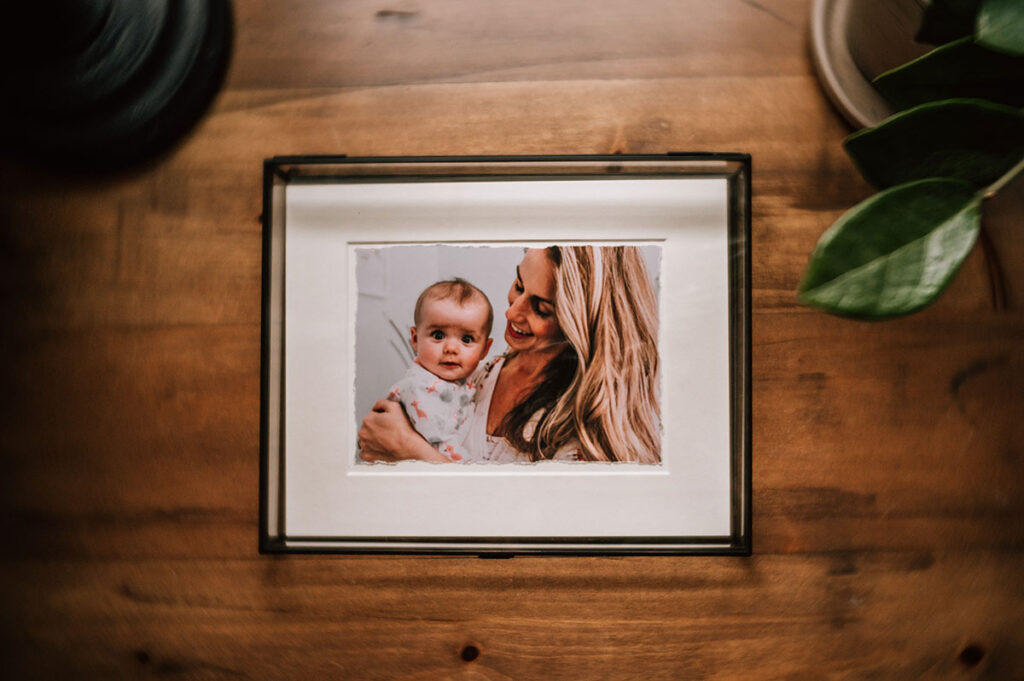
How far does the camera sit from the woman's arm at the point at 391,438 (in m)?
0.60

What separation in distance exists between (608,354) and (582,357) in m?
0.03

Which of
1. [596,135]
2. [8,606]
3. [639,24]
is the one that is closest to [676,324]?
[596,135]

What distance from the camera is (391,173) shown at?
60cm

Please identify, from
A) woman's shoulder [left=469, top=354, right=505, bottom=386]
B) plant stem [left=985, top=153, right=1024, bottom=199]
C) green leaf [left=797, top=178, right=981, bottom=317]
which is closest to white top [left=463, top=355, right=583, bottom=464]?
woman's shoulder [left=469, top=354, right=505, bottom=386]

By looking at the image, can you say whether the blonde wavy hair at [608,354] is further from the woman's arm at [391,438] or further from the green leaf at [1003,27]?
the green leaf at [1003,27]

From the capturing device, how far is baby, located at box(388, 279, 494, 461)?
595mm

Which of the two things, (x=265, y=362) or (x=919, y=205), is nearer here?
(x=919, y=205)

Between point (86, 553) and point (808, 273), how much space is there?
30.6 inches

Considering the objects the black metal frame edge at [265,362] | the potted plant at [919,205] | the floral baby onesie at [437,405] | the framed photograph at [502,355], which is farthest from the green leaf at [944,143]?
the black metal frame edge at [265,362]

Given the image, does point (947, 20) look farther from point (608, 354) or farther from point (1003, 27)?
point (608, 354)

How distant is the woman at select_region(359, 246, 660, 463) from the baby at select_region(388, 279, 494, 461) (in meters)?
0.02

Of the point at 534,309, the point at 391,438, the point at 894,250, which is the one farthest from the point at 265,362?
the point at 894,250

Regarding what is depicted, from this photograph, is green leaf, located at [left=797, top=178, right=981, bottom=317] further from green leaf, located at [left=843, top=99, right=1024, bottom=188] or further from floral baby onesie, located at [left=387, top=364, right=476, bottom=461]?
floral baby onesie, located at [left=387, top=364, right=476, bottom=461]

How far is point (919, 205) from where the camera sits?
416 millimetres
